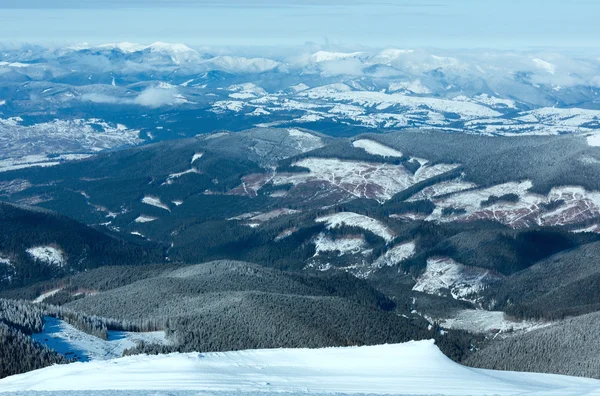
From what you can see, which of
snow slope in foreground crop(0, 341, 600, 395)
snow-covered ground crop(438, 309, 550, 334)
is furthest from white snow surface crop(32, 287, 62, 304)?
snow slope in foreground crop(0, 341, 600, 395)

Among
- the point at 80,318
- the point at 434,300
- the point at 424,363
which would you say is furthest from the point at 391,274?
the point at 424,363

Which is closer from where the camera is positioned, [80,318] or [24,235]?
[80,318]

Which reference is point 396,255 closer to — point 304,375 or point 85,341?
point 85,341

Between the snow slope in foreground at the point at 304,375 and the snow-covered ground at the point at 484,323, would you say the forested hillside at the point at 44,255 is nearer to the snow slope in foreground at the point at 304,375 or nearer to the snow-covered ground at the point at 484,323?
the snow-covered ground at the point at 484,323

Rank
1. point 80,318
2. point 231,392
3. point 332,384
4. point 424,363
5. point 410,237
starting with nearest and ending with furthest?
point 231,392 < point 332,384 < point 424,363 < point 80,318 < point 410,237

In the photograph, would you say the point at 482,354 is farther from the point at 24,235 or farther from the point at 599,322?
the point at 24,235
